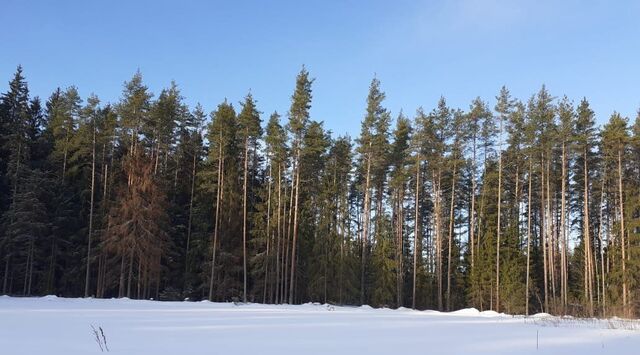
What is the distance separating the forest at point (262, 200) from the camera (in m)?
33.2

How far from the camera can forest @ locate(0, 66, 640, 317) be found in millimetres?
33250

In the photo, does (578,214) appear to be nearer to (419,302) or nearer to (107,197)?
(419,302)

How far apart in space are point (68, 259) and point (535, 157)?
114 ft

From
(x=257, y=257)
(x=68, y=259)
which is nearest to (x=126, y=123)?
(x=68, y=259)

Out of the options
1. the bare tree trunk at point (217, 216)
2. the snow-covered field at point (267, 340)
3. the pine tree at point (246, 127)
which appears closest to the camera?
the snow-covered field at point (267, 340)

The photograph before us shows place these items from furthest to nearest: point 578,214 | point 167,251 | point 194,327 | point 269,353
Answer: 1. point 578,214
2. point 167,251
3. point 194,327
4. point 269,353

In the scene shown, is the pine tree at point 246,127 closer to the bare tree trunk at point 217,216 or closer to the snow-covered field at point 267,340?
the bare tree trunk at point 217,216

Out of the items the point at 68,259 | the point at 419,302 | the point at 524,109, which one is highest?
the point at 524,109

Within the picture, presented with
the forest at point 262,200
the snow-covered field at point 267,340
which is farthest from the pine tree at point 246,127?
the snow-covered field at point 267,340

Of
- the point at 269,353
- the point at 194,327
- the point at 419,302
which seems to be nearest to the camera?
the point at 269,353

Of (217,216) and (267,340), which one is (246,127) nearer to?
(217,216)

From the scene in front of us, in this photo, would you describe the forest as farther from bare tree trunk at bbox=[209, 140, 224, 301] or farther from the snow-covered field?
the snow-covered field

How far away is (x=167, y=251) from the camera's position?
34.3m

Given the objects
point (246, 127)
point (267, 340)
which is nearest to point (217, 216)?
point (246, 127)
